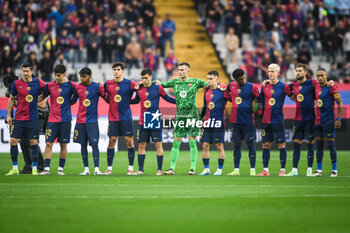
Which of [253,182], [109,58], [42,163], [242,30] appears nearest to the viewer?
[253,182]

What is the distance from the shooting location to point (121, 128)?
47.2 ft

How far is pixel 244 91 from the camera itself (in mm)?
14203

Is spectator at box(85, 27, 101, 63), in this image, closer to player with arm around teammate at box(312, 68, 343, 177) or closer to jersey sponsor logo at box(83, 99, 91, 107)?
jersey sponsor logo at box(83, 99, 91, 107)

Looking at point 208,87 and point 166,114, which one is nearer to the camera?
point 208,87

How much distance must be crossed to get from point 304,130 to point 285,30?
1805cm

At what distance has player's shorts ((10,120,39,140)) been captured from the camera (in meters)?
14.1

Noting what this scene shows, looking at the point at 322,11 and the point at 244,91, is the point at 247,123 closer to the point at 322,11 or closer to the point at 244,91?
the point at 244,91

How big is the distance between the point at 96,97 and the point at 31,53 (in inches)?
485

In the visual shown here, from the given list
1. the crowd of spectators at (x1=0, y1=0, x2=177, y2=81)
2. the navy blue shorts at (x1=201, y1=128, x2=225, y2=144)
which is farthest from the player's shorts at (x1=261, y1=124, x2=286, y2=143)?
the crowd of spectators at (x1=0, y1=0, x2=177, y2=81)

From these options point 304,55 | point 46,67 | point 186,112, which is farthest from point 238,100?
point 304,55

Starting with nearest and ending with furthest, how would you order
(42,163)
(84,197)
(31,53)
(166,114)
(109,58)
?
1. (84,197)
2. (42,163)
3. (166,114)
4. (31,53)
5. (109,58)

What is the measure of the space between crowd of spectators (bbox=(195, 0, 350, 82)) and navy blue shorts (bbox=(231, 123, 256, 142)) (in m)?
14.3

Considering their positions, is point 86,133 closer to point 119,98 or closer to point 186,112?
point 119,98

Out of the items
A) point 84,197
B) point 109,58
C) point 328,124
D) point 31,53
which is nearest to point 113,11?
point 109,58
